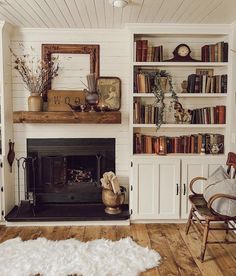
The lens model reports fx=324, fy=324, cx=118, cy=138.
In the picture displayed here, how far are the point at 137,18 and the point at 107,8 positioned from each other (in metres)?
0.54

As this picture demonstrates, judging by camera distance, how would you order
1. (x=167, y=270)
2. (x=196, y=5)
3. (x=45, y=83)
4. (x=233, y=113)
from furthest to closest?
(x=45, y=83) → (x=233, y=113) → (x=196, y=5) → (x=167, y=270)

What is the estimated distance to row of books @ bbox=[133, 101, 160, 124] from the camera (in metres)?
4.11

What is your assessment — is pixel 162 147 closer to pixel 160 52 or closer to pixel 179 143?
pixel 179 143

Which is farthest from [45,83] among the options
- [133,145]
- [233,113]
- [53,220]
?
[233,113]

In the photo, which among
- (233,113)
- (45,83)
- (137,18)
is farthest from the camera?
(45,83)

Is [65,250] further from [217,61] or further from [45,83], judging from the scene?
[217,61]

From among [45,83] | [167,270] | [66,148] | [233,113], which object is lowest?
[167,270]

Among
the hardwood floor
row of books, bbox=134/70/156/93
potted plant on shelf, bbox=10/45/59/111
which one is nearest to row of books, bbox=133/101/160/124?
row of books, bbox=134/70/156/93

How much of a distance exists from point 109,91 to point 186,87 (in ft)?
3.30

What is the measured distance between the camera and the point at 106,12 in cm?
343

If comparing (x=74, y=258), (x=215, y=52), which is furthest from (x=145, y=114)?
(x=74, y=258)

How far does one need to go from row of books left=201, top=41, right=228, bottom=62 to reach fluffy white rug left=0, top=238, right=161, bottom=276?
2.42m

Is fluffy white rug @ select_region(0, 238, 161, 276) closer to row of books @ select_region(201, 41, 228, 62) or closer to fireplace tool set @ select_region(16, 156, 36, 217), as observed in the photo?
fireplace tool set @ select_region(16, 156, 36, 217)

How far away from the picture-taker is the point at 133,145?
4160 millimetres
